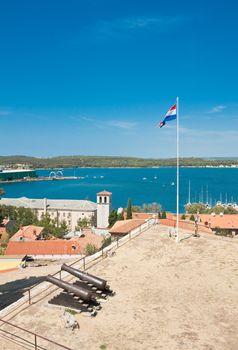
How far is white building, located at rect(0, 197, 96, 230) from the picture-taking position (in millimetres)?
80188

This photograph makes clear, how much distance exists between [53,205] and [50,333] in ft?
256

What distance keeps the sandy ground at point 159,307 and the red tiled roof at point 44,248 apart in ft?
83.3

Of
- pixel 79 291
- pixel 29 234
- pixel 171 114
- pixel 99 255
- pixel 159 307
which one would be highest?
pixel 171 114

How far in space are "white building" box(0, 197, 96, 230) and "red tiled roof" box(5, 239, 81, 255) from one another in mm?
36168

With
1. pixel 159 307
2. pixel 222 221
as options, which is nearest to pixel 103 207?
pixel 222 221

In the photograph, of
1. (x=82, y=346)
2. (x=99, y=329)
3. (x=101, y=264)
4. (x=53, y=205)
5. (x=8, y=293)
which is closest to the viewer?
(x=82, y=346)

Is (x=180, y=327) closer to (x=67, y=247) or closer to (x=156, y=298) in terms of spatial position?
(x=156, y=298)

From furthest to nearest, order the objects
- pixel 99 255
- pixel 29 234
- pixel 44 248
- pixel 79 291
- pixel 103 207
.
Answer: pixel 103 207 < pixel 29 234 < pixel 44 248 < pixel 99 255 < pixel 79 291

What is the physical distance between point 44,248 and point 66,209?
4214 cm

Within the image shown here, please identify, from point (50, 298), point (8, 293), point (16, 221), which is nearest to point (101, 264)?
point (50, 298)

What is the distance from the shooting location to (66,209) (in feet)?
272

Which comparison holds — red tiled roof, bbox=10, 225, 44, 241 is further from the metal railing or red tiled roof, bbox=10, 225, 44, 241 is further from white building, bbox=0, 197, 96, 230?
the metal railing

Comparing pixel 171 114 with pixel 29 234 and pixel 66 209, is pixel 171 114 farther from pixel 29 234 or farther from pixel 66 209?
pixel 66 209

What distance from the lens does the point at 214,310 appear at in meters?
10.6
